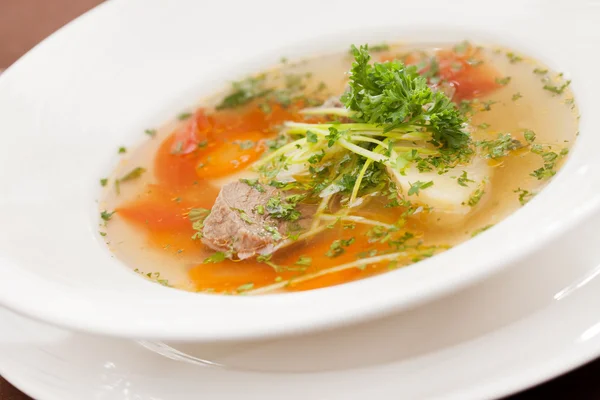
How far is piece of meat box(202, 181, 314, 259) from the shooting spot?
7.57 feet

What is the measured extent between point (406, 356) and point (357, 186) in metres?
0.87

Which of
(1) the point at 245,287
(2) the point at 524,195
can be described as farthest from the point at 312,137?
(2) the point at 524,195

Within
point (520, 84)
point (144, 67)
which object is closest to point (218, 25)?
point (144, 67)

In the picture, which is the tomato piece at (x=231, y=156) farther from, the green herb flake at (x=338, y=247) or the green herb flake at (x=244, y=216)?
the green herb flake at (x=338, y=247)

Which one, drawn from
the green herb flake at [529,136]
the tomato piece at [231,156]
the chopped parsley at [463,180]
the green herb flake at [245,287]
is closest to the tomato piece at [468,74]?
the green herb flake at [529,136]

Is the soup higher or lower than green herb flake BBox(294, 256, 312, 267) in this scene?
higher

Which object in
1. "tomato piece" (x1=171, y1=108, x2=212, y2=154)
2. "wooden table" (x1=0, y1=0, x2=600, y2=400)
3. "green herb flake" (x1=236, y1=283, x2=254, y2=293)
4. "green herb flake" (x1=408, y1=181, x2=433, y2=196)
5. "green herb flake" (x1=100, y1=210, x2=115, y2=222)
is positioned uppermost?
A: "wooden table" (x1=0, y1=0, x2=600, y2=400)

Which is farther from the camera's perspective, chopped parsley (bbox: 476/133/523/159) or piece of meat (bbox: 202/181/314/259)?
chopped parsley (bbox: 476/133/523/159)

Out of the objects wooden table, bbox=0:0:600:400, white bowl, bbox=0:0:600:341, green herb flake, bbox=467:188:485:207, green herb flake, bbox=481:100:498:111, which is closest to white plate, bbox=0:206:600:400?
white bowl, bbox=0:0:600:341

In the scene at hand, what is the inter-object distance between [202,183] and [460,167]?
119cm

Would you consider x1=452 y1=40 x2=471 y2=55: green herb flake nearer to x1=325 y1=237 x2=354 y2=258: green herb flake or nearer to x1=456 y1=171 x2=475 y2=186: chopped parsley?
x1=456 y1=171 x2=475 y2=186: chopped parsley

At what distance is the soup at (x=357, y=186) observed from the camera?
7.16 feet

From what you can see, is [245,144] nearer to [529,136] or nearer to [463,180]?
[463,180]

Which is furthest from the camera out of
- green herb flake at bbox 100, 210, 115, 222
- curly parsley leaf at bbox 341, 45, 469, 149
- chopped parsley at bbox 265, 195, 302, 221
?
green herb flake at bbox 100, 210, 115, 222
